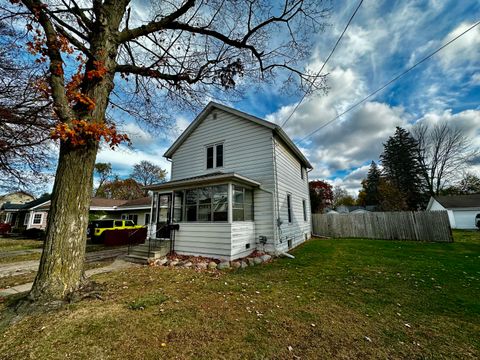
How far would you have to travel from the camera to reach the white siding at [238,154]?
360 inches

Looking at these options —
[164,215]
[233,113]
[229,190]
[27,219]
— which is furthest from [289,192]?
[27,219]

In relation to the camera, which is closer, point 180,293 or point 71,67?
point 180,293

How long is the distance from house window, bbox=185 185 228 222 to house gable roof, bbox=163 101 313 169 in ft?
11.9

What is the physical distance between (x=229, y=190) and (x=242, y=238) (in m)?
2.04

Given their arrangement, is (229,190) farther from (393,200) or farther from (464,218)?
(464,218)

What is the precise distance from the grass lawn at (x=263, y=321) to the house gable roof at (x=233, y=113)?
6447 mm

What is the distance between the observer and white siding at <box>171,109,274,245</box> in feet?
30.0

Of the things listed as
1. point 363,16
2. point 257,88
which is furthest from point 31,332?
point 363,16

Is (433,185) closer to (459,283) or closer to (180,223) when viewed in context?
(459,283)

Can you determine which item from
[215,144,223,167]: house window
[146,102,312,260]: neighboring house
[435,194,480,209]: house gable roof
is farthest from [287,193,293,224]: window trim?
[435,194,480,209]: house gable roof

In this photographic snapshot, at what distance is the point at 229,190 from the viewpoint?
7898mm

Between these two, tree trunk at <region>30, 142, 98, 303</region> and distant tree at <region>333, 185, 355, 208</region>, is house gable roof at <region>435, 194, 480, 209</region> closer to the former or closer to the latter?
tree trunk at <region>30, 142, 98, 303</region>

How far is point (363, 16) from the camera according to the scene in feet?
19.5

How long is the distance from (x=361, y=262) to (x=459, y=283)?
102 inches
